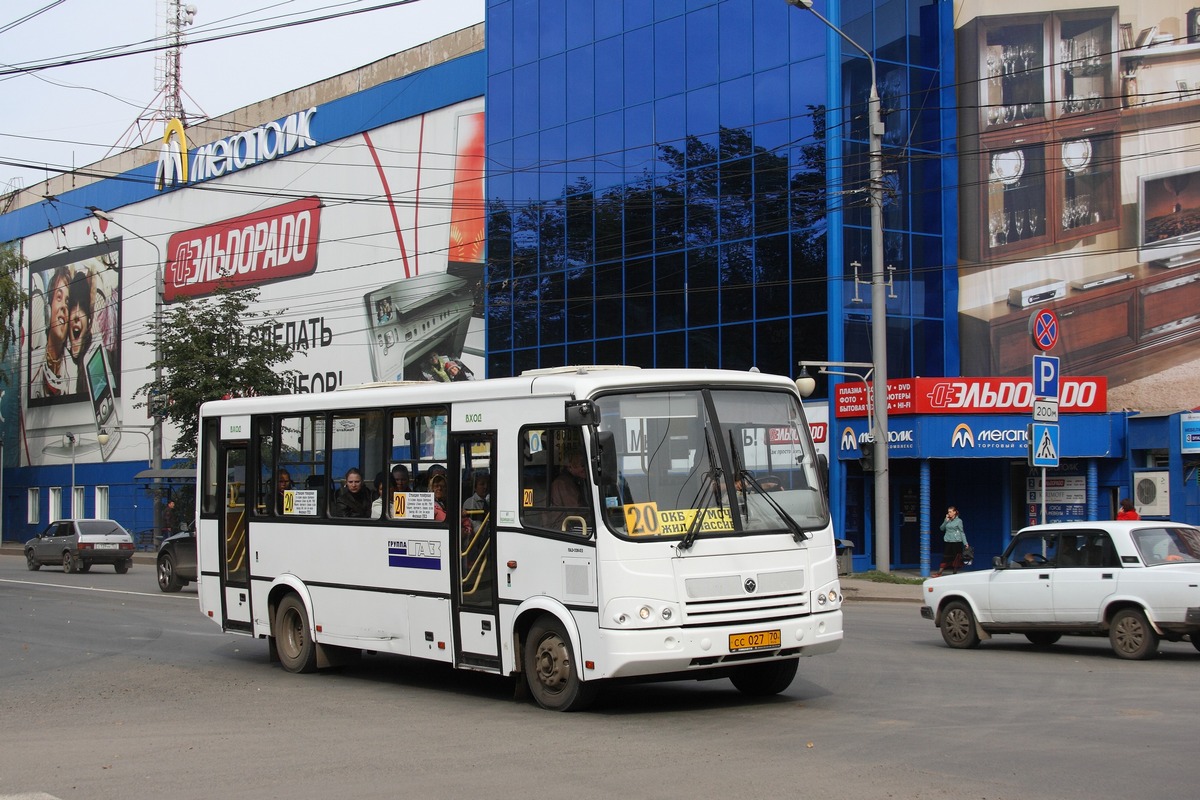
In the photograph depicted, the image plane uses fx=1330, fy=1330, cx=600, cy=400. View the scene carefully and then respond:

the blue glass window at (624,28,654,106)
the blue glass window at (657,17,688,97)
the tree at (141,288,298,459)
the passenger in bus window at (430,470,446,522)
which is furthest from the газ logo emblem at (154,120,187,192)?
the passenger in bus window at (430,470,446,522)

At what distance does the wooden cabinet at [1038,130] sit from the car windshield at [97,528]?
26.3 meters

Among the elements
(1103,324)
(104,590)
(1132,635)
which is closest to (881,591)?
(1103,324)

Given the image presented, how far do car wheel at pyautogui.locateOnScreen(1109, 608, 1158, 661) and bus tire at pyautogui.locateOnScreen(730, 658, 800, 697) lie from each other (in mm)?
4631

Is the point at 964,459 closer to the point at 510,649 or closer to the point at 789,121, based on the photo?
the point at 789,121

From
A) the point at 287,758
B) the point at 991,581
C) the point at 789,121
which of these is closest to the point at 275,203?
the point at 789,121

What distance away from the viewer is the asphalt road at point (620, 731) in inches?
319

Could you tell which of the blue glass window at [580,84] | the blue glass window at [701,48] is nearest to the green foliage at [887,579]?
the blue glass window at [701,48]

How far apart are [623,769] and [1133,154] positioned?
28508mm

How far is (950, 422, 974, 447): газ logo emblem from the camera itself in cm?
3161

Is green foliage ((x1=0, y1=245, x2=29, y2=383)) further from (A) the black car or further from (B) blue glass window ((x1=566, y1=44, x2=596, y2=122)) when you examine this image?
(A) the black car

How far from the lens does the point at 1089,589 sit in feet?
48.1

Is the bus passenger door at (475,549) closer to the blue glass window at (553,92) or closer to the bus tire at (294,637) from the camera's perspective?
the bus tire at (294,637)

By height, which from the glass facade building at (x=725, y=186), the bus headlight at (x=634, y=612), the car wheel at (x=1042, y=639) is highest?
the glass facade building at (x=725, y=186)

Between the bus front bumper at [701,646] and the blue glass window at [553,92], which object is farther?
the blue glass window at [553,92]
